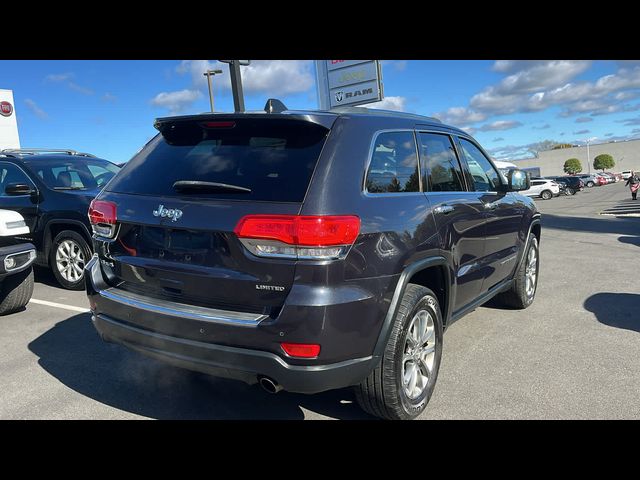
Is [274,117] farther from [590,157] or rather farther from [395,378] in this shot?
[590,157]

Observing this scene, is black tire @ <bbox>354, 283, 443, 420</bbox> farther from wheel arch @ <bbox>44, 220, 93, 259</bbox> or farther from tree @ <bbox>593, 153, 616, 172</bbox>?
tree @ <bbox>593, 153, 616, 172</bbox>

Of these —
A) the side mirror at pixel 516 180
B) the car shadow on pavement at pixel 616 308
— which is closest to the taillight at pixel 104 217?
the side mirror at pixel 516 180

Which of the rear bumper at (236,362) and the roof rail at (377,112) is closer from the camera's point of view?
the rear bumper at (236,362)

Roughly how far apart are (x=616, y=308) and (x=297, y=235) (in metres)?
4.43

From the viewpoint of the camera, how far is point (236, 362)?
2.43 metres

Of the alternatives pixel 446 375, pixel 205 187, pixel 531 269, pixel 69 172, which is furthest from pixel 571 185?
pixel 205 187

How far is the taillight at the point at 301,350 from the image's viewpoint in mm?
2355

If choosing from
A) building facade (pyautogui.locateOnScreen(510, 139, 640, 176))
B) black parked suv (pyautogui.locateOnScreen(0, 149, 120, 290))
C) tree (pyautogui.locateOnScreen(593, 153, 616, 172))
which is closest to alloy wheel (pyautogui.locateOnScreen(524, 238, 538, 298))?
black parked suv (pyautogui.locateOnScreen(0, 149, 120, 290))

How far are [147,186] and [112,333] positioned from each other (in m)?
0.91

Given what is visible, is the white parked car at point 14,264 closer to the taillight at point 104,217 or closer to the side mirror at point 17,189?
the side mirror at point 17,189

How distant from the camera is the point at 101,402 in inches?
127

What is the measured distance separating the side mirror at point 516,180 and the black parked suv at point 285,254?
5.29ft
